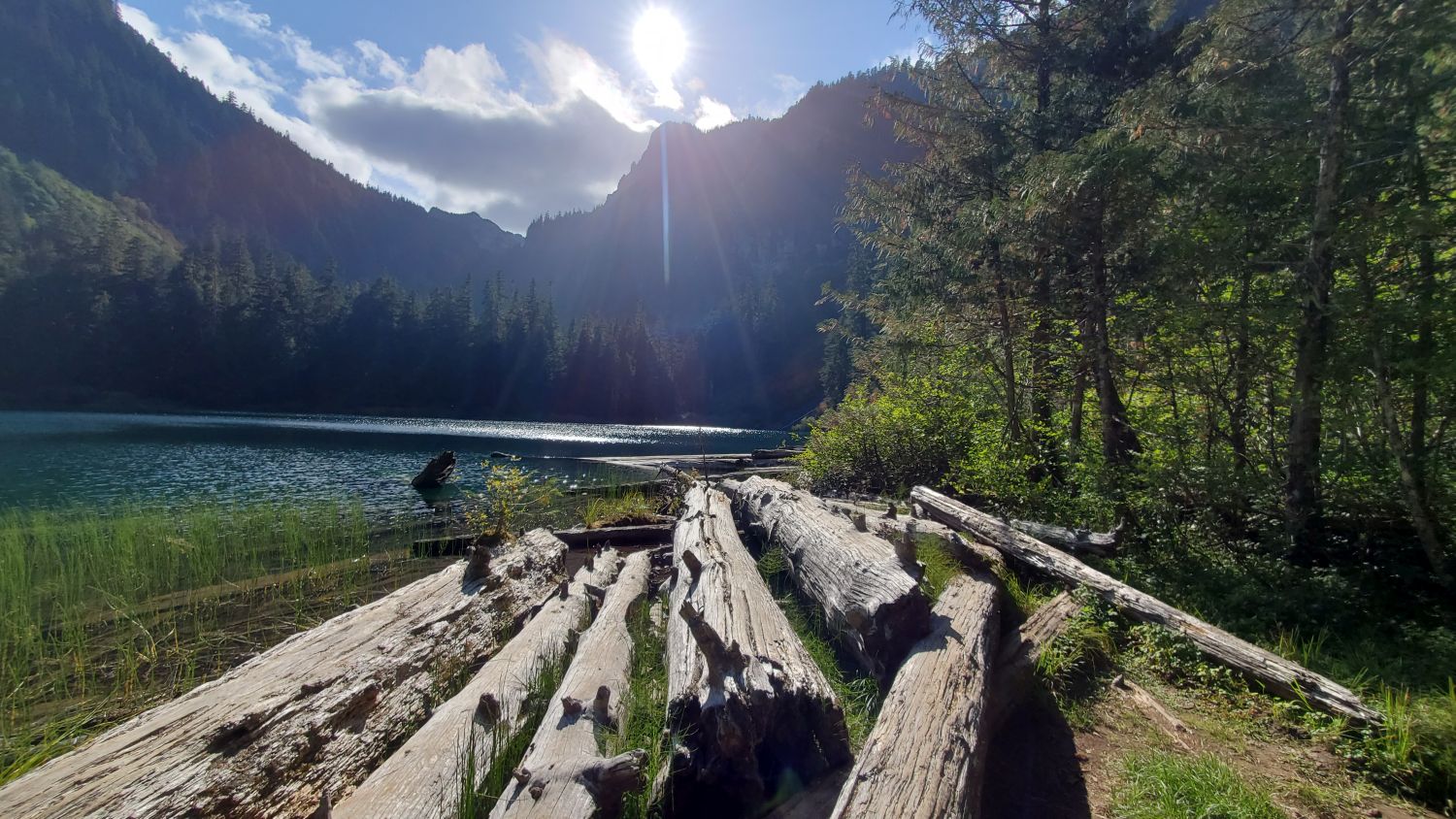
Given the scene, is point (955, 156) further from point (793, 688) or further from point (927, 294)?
point (793, 688)

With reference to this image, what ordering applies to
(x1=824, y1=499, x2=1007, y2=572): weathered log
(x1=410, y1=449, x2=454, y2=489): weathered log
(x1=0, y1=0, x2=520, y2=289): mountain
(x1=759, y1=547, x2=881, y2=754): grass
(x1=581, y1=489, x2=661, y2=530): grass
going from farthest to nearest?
(x1=0, y1=0, x2=520, y2=289): mountain < (x1=410, y1=449, x2=454, y2=489): weathered log < (x1=581, y1=489, x2=661, y2=530): grass < (x1=824, y1=499, x2=1007, y2=572): weathered log < (x1=759, y1=547, x2=881, y2=754): grass

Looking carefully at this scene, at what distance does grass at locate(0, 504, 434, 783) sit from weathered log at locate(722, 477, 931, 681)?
5011mm

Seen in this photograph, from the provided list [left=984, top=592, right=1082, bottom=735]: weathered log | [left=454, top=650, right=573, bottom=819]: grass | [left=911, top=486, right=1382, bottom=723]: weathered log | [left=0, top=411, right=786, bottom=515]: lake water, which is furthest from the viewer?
[left=0, top=411, right=786, bottom=515]: lake water

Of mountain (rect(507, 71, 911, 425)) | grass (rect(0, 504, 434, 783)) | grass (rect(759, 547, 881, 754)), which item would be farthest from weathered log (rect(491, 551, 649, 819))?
mountain (rect(507, 71, 911, 425))

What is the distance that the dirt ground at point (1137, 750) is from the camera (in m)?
2.73

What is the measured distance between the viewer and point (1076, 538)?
5.97m

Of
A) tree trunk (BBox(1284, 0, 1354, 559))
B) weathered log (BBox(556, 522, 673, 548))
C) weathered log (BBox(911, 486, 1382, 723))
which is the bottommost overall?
Answer: weathered log (BBox(556, 522, 673, 548))

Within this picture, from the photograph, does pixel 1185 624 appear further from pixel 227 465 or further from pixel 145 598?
pixel 227 465

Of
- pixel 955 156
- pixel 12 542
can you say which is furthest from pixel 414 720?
pixel 955 156

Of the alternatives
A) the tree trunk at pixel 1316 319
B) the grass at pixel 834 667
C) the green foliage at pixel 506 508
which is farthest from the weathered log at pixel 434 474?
the tree trunk at pixel 1316 319

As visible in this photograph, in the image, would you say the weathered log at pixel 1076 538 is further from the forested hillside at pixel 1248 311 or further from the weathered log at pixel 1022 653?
the weathered log at pixel 1022 653

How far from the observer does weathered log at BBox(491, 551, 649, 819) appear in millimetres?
2291

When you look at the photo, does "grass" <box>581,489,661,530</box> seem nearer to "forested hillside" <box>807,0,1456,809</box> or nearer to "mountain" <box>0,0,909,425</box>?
"forested hillside" <box>807,0,1456,809</box>

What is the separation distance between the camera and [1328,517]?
5094 millimetres
